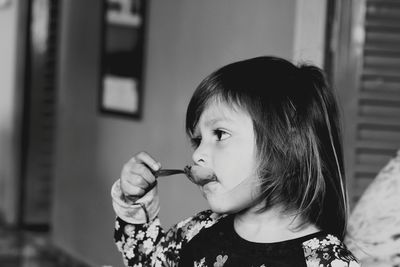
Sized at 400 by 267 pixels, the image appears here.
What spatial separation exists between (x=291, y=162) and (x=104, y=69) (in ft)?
10.5

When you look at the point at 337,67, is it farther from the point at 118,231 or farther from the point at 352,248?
the point at 118,231

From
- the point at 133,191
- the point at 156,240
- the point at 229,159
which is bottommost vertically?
the point at 156,240

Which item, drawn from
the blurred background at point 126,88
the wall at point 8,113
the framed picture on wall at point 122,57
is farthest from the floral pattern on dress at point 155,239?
the wall at point 8,113

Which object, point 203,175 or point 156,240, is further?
point 156,240

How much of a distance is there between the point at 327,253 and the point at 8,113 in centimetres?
619

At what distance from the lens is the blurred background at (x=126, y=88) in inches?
106

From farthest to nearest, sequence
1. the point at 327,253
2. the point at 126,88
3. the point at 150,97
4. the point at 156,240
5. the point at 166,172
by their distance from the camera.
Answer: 1. the point at 126,88
2. the point at 150,97
3. the point at 156,240
4. the point at 166,172
5. the point at 327,253

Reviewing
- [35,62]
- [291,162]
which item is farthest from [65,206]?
[291,162]

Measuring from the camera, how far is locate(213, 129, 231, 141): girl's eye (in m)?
1.50

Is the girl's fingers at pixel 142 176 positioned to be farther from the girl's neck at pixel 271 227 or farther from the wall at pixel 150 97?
the wall at pixel 150 97

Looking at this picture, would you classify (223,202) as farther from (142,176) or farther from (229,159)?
(142,176)

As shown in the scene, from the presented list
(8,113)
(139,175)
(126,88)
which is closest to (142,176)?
(139,175)

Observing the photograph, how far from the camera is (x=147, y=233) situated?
5.68ft

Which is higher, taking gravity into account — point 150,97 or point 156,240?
point 150,97
